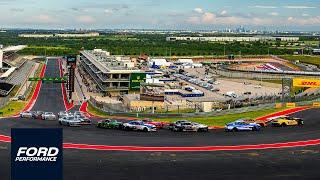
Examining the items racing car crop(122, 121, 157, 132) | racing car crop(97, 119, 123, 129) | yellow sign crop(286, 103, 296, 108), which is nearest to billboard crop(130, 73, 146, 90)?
yellow sign crop(286, 103, 296, 108)

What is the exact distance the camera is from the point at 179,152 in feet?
129

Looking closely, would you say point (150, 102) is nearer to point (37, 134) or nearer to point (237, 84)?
point (237, 84)

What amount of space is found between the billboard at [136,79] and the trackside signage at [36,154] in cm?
8438

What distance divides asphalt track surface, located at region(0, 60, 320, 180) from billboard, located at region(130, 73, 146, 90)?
46.4 meters

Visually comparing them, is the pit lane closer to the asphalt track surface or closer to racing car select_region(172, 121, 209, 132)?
the asphalt track surface

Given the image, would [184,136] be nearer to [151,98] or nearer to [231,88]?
[151,98]

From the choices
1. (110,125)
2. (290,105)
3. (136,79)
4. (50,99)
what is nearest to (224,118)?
(290,105)

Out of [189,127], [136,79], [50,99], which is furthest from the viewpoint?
[50,99]

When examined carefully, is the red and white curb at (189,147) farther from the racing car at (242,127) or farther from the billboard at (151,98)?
the billboard at (151,98)

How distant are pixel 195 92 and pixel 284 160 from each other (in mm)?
64123

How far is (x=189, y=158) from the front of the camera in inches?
1454

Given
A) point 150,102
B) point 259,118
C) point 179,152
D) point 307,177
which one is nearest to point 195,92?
point 150,102

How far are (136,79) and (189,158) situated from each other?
64.1 metres

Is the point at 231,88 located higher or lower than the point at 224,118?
lower
